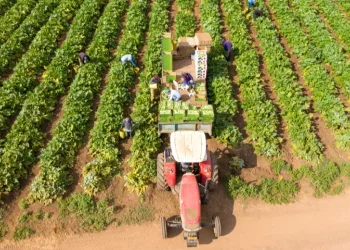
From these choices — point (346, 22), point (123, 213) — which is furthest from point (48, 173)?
point (346, 22)

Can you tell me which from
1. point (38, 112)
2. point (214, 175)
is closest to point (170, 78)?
point (214, 175)

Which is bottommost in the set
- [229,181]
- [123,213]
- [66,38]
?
[123,213]

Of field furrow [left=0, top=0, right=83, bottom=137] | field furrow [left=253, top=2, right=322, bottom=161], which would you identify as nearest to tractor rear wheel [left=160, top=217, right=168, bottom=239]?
field furrow [left=253, top=2, right=322, bottom=161]

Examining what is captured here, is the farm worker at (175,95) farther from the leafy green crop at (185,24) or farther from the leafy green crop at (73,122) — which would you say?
the leafy green crop at (185,24)

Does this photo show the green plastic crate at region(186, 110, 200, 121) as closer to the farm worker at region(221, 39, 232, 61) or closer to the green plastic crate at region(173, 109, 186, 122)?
the green plastic crate at region(173, 109, 186, 122)

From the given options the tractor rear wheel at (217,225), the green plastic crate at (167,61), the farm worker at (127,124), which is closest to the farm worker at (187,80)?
the green plastic crate at (167,61)

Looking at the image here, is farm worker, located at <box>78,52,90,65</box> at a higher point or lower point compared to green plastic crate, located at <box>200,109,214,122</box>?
higher

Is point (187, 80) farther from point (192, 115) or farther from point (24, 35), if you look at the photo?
point (24, 35)

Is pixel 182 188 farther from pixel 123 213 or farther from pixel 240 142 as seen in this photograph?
pixel 240 142
